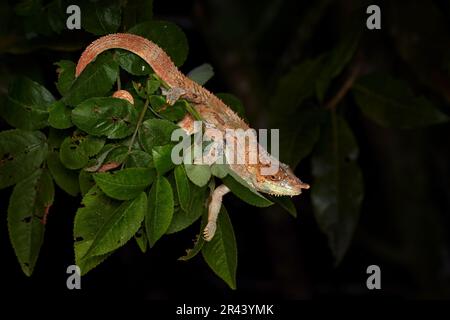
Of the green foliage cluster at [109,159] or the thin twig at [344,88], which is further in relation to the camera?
the thin twig at [344,88]

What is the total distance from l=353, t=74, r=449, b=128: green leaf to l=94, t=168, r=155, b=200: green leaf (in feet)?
3.39

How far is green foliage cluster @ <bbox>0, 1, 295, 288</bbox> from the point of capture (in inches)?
50.6

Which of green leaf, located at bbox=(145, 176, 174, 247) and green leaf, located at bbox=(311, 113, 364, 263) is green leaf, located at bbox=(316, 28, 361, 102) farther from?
green leaf, located at bbox=(145, 176, 174, 247)

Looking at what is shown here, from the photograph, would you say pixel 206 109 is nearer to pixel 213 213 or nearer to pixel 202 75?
pixel 202 75

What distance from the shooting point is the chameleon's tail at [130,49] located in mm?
1408

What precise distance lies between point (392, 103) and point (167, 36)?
2.94 feet

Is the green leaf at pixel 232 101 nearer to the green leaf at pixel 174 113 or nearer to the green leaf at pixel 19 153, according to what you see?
the green leaf at pixel 174 113

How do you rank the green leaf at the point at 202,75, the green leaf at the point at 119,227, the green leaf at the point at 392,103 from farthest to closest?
the green leaf at the point at 392,103 → the green leaf at the point at 202,75 → the green leaf at the point at 119,227

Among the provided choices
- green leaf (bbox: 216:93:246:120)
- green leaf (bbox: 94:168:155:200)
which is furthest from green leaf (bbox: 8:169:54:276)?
green leaf (bbox: 216:93:246:120)

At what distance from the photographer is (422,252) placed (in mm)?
3104

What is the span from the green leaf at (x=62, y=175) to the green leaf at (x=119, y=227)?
0.80 feet

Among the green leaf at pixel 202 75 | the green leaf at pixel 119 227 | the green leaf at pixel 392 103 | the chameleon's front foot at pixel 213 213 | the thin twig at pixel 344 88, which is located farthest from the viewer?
the thin twig at pixel 344 88

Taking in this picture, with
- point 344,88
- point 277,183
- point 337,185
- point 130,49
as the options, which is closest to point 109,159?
point 130,49

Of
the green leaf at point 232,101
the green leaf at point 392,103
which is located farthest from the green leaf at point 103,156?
the green leaf at point 392,103
